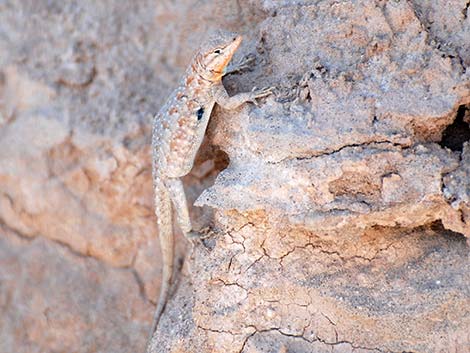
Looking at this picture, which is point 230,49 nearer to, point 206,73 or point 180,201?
point 206,73

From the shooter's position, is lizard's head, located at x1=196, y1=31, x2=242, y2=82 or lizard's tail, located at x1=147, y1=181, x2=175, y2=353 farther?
lizard's tail, located at x1=147, y1=181, x2=175, y2=353

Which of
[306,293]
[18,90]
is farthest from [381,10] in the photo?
[18,90]

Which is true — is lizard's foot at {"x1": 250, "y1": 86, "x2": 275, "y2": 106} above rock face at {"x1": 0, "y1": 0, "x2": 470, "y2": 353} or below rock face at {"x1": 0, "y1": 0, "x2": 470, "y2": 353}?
above

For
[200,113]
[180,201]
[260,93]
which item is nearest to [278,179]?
[260,93]

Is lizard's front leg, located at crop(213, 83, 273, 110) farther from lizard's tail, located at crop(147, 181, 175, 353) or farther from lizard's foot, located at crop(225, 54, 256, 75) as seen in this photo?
lizard's tail, located at crop(147, 181, 175, 353)

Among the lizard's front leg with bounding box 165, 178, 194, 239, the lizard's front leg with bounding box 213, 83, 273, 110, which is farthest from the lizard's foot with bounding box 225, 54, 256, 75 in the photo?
the lizard's front leg with bounding box 165, 178, 194, 239

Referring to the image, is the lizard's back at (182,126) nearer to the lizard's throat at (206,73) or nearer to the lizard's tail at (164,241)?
the lizard's throat at (206,73)

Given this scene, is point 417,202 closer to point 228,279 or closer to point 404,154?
point 404,154
